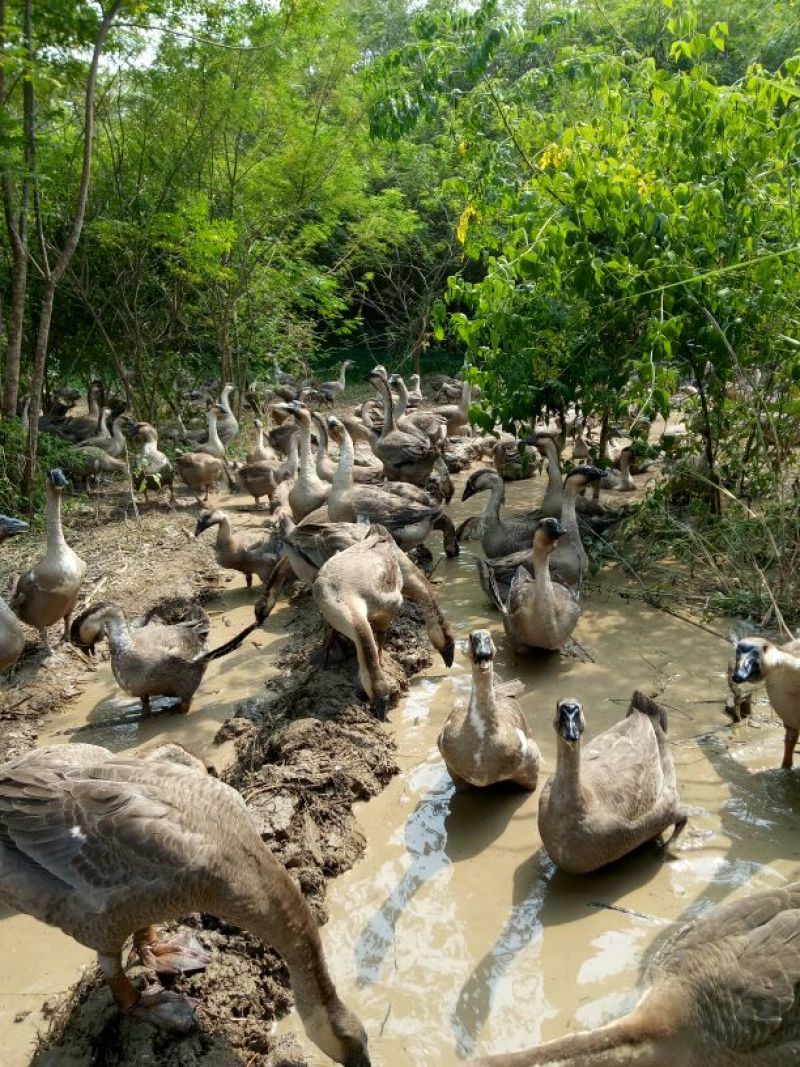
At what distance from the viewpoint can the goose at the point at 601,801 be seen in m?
4.50

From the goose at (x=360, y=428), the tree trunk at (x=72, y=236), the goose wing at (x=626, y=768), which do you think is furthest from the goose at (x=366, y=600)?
the goose at (x=360, y=428)

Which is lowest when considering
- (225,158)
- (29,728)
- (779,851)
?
(29,728)

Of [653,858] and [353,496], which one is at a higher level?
[353,496]

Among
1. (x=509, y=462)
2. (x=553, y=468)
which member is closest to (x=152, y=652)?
(x=553, y=468)

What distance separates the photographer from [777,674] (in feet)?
17.1

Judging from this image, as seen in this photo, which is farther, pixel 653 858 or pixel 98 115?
pixel 98 115

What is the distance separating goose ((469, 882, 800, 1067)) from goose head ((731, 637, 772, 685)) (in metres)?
1.68

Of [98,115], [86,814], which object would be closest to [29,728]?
[86,814]

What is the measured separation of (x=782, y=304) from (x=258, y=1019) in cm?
729

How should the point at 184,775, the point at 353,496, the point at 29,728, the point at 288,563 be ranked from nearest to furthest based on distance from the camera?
1. the point at 184,775
2. the point at 29,728
3. the point at 288,563
4. the point at 353,496

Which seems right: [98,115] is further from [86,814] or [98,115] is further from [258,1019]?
[258,1019]

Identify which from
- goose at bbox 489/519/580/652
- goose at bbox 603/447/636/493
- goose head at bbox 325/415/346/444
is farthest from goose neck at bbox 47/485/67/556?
goose at bbox 603/447/636/493

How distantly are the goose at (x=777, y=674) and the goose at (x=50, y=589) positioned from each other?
6146 mm

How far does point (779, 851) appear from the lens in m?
4.77
